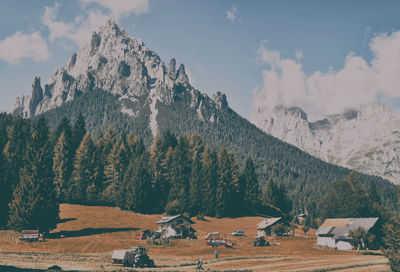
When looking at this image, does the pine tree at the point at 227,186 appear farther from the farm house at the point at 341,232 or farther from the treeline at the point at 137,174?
the farm house at the point at 341,232

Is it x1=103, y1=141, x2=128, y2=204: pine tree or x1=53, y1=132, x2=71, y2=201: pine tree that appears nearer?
x1=53, y1=132, x2=71, y2=201: pine tree

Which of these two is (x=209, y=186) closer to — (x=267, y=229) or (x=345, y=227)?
(x=267, y=229)

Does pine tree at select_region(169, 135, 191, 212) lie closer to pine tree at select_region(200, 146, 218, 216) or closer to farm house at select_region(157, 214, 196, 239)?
pine tree at select_region(200, 146, 218, 216)

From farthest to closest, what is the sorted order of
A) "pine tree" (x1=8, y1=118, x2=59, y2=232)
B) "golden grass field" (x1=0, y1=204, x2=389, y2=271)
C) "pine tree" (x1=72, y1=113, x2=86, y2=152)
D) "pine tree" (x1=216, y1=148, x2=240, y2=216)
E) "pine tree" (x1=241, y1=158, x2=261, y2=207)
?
1. "pine tree" (x1=241, y1=158, x2=261, y2=207)
2. "pine tree" (x1=72, y1=113, x2=86, y2=152)
3. "pine tree" (x1=216, y1=148, x2=240, y2=216)
4. "pine tree" (x1=8, y1=118, x2=59, y2=232)
5. "golden grass field" (x1=0, y1=204, x2=389, y2=271)

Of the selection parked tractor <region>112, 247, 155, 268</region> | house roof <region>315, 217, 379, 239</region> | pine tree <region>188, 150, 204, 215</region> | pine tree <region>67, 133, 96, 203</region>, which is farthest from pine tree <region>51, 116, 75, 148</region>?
house roof <region>315, 217, 379, 239</region>

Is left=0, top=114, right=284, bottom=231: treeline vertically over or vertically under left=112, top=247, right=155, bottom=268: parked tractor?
over

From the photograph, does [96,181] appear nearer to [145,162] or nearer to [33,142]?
[145,162]

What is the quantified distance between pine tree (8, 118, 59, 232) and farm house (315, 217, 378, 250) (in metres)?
59.5

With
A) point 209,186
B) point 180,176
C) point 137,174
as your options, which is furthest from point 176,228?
point 180,176

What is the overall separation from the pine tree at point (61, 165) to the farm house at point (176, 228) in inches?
1233

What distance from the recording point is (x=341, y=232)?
3425 inches

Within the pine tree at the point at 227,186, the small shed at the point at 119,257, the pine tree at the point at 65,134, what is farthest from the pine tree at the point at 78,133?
the small shed at the point at 119,257

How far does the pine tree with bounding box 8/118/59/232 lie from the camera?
6994 centimetres

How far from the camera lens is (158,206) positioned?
4183 inches
